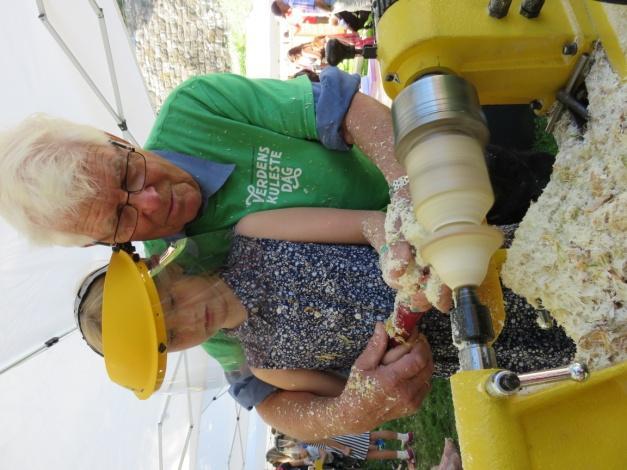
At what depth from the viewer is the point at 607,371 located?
19.2 inches

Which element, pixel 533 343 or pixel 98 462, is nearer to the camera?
pixel 533 343

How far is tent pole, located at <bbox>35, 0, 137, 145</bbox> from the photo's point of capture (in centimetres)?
162

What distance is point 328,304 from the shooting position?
1012 mm

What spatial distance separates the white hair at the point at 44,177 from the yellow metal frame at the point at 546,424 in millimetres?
828

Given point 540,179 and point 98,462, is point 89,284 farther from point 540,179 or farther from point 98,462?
point 540,179

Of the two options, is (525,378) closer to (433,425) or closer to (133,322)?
(133,322)

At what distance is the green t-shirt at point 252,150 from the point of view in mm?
1094

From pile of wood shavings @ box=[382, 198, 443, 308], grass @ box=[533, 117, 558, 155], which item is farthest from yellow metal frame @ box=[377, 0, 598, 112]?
grass @ box=[533, 117, 558, 155]

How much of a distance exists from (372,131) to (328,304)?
376 millimetres

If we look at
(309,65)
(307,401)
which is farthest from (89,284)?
(309,65)

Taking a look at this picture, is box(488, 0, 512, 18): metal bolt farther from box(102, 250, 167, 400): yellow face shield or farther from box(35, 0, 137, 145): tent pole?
box(35, 0, 137, 145): tent pole

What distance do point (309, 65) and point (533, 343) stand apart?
4.87 metres

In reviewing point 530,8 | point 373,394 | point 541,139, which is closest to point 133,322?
point 373,394

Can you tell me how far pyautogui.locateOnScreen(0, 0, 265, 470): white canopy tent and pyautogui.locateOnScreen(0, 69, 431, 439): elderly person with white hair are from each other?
23 cm
